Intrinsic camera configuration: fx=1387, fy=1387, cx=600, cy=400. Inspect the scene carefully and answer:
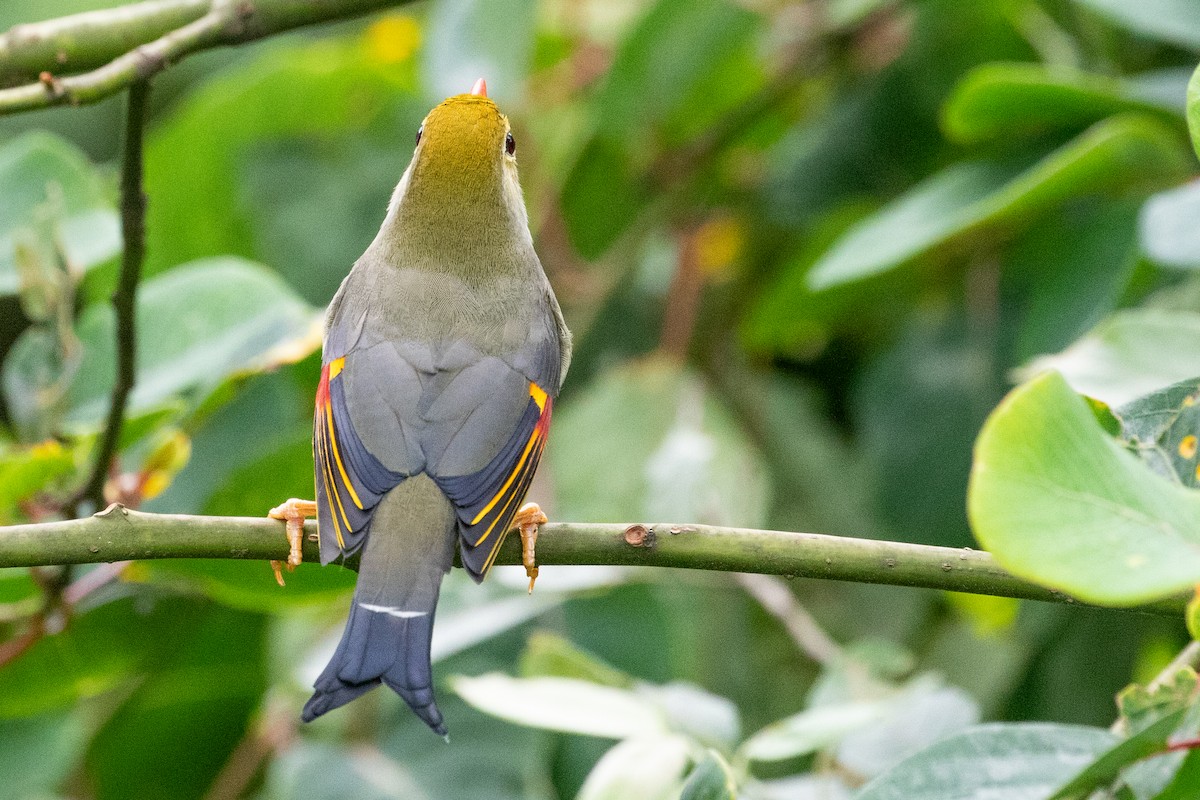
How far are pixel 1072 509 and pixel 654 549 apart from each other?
60 centimetres

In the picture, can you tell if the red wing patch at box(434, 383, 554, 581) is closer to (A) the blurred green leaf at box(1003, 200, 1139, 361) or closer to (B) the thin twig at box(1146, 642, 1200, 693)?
(B) the thin twig at box(1146, 642, 1200, 693)

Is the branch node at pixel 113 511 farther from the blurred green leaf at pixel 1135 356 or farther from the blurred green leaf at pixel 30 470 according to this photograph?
the blurred green leaf at pixel 1135 356

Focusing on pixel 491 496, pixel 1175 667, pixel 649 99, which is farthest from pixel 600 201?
pixel 1175 667

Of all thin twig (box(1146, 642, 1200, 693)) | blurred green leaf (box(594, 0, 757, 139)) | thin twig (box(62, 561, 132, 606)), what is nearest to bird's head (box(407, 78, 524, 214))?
thin twig (box(62, 561, 132, 606))

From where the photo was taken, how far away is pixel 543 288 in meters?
2.72

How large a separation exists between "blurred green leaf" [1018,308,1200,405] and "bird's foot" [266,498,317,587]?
46.7 inches

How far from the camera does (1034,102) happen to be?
9.56ft

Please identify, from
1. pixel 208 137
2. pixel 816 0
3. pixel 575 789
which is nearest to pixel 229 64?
pixel 208 137

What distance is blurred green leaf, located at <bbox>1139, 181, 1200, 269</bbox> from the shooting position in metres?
2.36

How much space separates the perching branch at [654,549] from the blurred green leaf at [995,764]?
0.20m

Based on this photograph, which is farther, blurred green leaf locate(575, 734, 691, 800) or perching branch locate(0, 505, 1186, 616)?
blurred green leaf locate(575, 734, 691, 800)

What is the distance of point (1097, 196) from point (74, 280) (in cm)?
239

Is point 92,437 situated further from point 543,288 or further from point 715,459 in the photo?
point 715,459

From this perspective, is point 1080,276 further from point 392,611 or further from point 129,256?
point 129,256
